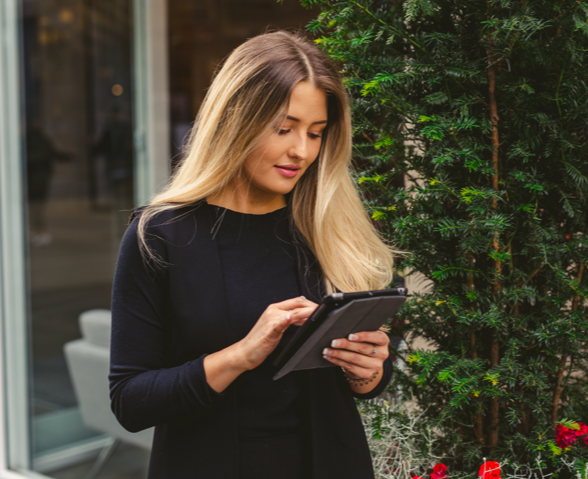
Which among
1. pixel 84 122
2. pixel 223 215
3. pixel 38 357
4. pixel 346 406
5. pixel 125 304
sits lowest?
pixel 38 357

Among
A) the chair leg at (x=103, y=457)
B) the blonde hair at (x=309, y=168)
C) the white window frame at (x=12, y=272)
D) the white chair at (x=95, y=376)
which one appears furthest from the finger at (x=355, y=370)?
the chair leg at (x=103, y=457)

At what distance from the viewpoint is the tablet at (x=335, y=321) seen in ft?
3.15

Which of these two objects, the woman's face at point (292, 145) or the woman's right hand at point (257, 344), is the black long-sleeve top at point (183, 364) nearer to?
the woman's right hand at point (257, 344)

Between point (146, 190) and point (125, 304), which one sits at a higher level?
point (146, 190)

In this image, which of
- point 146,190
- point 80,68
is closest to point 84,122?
point 80,68

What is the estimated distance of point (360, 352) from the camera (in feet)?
3.60

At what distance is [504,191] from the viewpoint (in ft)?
4.17

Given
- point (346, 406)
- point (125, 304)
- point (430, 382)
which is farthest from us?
point (430, 382)

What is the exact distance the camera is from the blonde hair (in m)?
1.20

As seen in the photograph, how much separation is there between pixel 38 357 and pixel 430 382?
9.18ft

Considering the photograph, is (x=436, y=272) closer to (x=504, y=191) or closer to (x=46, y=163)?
(x=504, y=191)

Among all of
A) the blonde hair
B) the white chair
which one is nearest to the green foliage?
the blonde hair

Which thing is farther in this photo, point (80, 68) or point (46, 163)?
point (80, 68)

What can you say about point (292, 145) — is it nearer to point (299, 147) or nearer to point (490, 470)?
point (299, 147)
